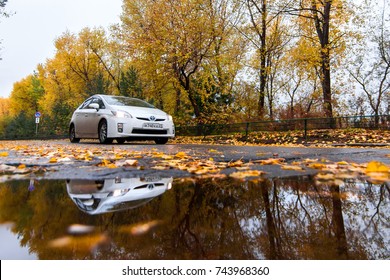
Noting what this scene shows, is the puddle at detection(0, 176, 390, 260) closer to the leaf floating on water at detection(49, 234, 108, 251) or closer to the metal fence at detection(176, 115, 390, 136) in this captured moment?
the leaf floating on water at detection(49, 234, 108, 251)

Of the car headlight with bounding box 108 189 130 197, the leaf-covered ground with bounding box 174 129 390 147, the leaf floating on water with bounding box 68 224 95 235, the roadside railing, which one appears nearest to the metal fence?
the roadside railing

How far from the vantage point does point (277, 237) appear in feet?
4.42

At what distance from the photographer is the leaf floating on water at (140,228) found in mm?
1353

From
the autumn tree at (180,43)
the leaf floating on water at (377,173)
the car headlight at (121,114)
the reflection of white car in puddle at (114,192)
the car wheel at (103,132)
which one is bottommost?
the leaf floating on water at (377,173)

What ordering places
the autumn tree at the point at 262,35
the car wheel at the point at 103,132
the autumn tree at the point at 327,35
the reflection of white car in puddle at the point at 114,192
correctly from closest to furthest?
the reflection of white car in puddle at the point at 114,192
the car wheel at the point at 103,132
the autumn tree at the point at 327,35
the autumn tree at the point at 262,35


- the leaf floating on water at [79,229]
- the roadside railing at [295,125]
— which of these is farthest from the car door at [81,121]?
the leaf floating on water at [79,229]

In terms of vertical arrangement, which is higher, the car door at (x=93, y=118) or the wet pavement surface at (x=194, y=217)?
the car door at (x=93, y=118)

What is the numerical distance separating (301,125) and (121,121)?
822cm

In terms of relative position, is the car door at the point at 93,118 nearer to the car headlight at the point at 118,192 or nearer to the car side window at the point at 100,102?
the car side window at the point at 100,102

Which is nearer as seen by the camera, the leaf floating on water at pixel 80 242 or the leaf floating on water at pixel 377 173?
the leaf floating on water at pixel 80 242

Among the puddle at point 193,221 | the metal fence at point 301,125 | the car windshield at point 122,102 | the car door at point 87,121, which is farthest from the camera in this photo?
the metal fence at point 301,125

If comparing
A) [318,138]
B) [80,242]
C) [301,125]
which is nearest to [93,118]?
[318,138]

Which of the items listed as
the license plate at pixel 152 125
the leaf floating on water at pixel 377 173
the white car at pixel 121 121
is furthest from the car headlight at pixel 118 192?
the license plate at pixel 152 125

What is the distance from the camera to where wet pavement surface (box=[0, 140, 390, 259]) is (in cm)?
121
